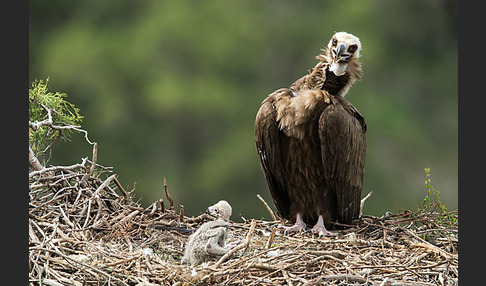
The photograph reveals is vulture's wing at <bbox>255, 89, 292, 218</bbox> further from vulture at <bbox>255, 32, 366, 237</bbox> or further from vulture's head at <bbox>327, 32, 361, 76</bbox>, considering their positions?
vulture's head at <bbox>327, 32, 361, 76</bbox>

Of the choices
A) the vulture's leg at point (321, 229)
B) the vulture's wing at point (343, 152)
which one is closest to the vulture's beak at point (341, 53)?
the vulture's wing at point (343, 152)

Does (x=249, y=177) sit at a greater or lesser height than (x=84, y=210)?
greater

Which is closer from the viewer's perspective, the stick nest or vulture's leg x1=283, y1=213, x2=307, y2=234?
the stick nest

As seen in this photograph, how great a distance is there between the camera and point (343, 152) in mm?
3752

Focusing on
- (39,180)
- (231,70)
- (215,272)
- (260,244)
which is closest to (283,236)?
(260,244)

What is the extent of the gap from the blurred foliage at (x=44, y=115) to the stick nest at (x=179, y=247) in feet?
0.83

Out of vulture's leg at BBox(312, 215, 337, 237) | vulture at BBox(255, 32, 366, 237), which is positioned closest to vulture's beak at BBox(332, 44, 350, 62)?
vulture at BBox(255, 32, 366, 237)

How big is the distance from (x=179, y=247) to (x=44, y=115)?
1192 mm

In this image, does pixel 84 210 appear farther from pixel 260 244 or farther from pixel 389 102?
pixel 389 102

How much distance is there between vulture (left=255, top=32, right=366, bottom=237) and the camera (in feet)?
12.3

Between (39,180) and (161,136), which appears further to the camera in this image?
(161,136)

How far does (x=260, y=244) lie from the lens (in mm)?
3441

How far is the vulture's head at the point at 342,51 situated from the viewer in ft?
12.6

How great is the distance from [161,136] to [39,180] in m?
6.21
